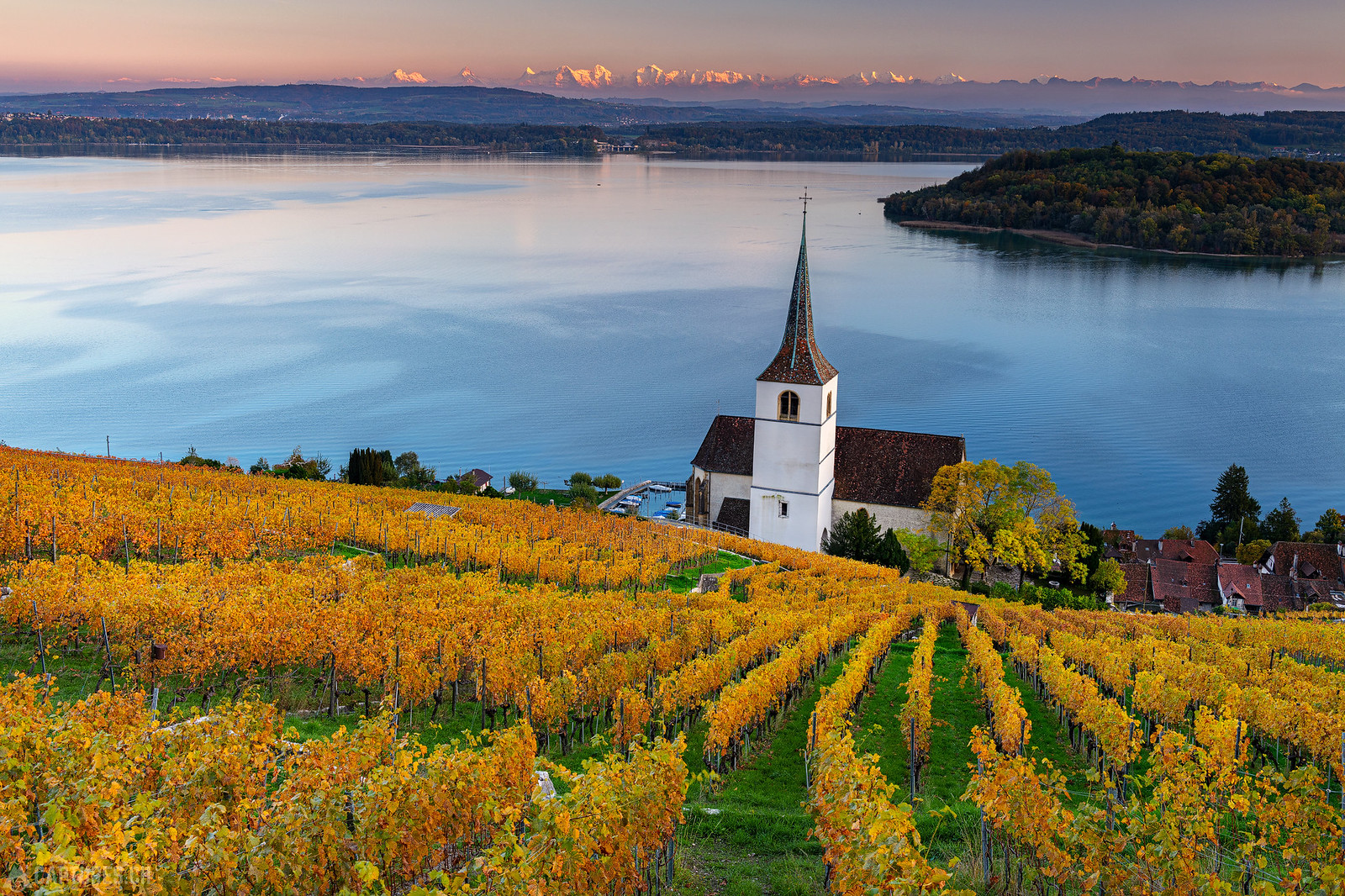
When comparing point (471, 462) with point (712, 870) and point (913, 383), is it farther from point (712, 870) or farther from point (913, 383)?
point (712, 870)

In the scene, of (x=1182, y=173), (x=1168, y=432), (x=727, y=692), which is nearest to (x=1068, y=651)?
(x=727, y=692)

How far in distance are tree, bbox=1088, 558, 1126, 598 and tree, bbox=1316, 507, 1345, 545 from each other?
43.1 ft

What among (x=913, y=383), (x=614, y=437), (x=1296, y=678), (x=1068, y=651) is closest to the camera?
(x=1296, y=678)

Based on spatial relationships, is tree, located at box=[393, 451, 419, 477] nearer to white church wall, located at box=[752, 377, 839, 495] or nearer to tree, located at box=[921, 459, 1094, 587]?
white church wall, located at box=[752, 377, 839, 495]

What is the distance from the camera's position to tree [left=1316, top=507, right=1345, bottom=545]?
45.2m

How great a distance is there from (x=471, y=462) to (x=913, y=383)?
31.6 m

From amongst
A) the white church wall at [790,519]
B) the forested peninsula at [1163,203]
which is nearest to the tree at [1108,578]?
the white church wall at [790,519]

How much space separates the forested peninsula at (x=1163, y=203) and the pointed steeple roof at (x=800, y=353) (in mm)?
112430

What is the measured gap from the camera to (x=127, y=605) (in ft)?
50.8

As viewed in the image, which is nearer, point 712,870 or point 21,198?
point 712,870

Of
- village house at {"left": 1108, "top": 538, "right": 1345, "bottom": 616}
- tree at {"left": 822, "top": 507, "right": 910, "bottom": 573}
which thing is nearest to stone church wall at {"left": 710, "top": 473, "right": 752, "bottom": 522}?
tree at {"left": 822, "top": 507, "right": 910, "bottom": 573}

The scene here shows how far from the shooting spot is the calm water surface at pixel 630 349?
54562mm

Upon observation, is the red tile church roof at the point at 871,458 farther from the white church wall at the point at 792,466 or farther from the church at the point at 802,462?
the white church wall at the point at 792,466

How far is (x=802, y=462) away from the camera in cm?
3734
